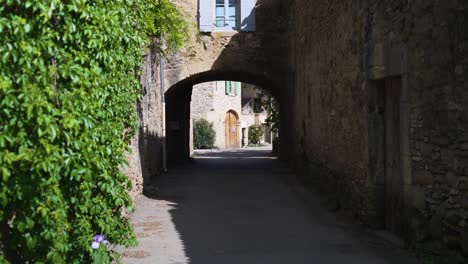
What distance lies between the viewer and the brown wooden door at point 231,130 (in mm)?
40188

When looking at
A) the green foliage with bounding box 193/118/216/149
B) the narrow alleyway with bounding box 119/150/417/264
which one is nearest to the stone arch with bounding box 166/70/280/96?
the narrow alleyway with bounding box 119/150/417/264

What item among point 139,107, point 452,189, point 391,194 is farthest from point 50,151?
point 139,107

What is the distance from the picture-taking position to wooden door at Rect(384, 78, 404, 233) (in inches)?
266

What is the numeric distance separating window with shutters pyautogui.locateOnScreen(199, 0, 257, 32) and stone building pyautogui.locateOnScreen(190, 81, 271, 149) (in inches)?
567

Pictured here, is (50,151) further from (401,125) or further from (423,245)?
(401,125)

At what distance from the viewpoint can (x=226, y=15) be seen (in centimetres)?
1636

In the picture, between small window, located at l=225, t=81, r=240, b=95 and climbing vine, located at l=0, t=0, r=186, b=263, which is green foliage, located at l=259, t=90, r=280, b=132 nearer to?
small window, located at l=225, t=81, r=240, b=95

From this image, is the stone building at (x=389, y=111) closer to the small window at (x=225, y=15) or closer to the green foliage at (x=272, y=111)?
the small window at (x=225, y=15)

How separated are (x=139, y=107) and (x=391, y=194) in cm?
554

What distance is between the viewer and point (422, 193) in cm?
580

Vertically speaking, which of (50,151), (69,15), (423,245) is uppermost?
(69,15)

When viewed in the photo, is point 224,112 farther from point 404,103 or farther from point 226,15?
point 404,103

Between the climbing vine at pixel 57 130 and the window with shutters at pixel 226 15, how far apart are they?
39.7 ft

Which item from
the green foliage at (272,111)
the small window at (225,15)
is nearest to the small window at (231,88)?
the green foliage at (272,111)
